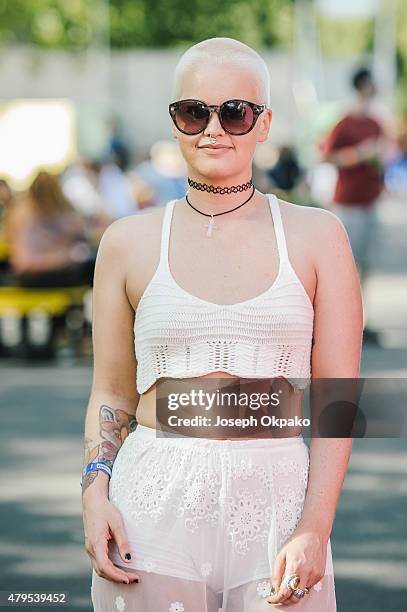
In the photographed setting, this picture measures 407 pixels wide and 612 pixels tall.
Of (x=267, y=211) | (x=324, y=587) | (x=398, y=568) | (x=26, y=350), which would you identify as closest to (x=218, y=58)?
(x=267, y=211)

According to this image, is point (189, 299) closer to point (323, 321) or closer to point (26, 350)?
point (323, 321)

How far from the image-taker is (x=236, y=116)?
107 inches

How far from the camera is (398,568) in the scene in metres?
6.11

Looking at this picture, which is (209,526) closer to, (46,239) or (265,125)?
(265,125)

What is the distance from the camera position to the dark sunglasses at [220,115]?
273cm

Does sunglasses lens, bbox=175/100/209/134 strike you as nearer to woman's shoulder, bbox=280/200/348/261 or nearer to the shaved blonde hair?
the shaved blonde hair

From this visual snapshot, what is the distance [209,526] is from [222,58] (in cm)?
83

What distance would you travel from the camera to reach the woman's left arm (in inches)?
105

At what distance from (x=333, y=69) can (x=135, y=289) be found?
58938mm

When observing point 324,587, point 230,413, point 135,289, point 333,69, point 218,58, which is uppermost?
point 218,58

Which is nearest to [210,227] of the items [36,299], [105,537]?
[105,537]

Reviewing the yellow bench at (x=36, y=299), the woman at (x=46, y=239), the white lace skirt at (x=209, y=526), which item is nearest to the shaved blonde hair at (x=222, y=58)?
the white lace skirt at (x=209, y=526)

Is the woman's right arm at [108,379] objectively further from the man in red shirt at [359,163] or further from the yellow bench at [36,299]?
the man in red shirt at [359,163]

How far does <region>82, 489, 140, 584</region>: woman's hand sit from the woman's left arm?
11.6 inches
